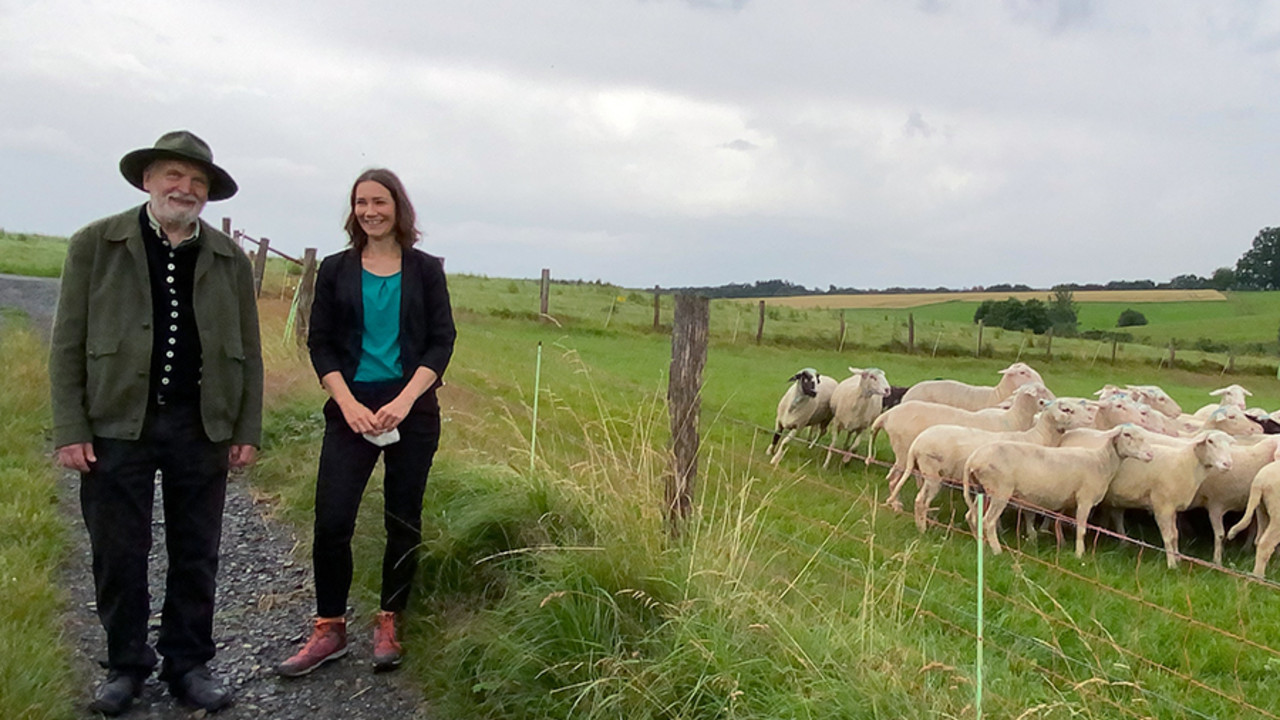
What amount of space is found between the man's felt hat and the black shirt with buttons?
158mm

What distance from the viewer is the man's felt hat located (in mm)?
→ 3621

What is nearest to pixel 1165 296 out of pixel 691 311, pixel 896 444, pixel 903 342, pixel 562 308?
pixel 903 342

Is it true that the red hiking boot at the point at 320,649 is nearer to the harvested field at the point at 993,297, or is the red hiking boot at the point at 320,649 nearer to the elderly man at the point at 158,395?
the elderly man at the point at 158,395

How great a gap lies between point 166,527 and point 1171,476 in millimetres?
7227

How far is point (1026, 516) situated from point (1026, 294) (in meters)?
49.1

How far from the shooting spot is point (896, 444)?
9156 mm

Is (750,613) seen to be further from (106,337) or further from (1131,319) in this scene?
(1131,319)

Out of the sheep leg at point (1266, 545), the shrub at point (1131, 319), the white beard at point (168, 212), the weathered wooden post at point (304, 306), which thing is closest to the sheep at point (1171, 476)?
the sheep leg at point (1266, 545)

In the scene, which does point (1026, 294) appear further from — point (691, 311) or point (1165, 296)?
point (691, 311)

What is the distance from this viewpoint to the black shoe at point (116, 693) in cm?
362

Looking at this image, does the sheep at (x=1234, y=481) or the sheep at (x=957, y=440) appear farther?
the sheep at (x=957, y=440)

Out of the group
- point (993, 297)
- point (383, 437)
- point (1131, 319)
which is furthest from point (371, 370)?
point (1131, 319)

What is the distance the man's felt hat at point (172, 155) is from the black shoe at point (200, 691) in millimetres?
2109

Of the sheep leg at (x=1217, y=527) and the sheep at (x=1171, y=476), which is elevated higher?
the sheep at (x=1171, y=476)
